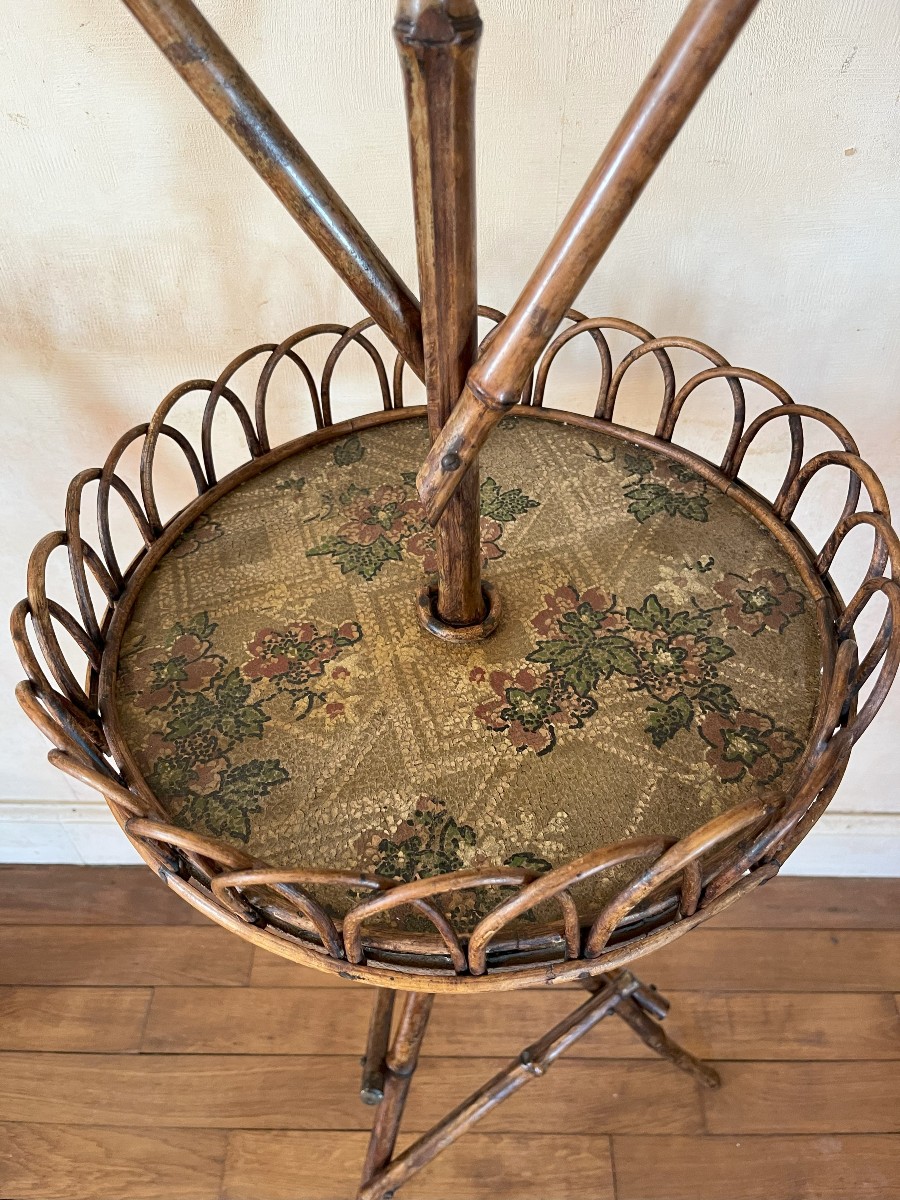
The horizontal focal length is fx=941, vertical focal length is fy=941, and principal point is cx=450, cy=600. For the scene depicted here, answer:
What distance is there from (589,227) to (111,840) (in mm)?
1350

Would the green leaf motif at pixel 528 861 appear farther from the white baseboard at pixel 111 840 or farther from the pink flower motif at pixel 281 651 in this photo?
the white baseboard at pixel 111 840

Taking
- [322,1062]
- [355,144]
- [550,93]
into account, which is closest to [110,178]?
[355,144]

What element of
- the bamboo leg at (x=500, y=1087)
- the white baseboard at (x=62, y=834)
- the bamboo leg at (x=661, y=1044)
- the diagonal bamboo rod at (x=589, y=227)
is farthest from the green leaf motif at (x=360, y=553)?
the white baseboard at (x=62, y=834)

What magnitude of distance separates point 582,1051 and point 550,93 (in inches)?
47.3

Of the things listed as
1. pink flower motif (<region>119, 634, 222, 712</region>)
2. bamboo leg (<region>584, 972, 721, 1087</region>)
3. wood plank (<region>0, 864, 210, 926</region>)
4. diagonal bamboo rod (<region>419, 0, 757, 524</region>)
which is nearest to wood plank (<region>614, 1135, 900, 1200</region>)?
bamboo leg (<region>584, 972, 721, 1087</region>)

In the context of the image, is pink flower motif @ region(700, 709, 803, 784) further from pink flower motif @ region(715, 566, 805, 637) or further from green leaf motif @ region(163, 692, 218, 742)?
green leaf motif @ region(163, 692, 218, 742)

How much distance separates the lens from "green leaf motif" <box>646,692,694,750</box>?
67cm

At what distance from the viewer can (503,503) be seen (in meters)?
0.85

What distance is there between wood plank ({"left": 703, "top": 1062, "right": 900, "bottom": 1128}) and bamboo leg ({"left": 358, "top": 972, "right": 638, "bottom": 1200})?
1.20ft

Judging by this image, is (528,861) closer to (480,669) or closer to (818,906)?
(480,669)

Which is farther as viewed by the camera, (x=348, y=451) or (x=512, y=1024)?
(x=512, y=1024)

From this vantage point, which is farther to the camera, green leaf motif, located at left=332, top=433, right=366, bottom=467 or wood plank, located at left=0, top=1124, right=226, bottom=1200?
wood plank, located at left=0, top=1124, right=226, bottom=1200

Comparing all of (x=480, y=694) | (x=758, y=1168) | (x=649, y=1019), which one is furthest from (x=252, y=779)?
(x=758, y=1168)

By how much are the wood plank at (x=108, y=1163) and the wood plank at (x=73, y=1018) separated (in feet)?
0.37
